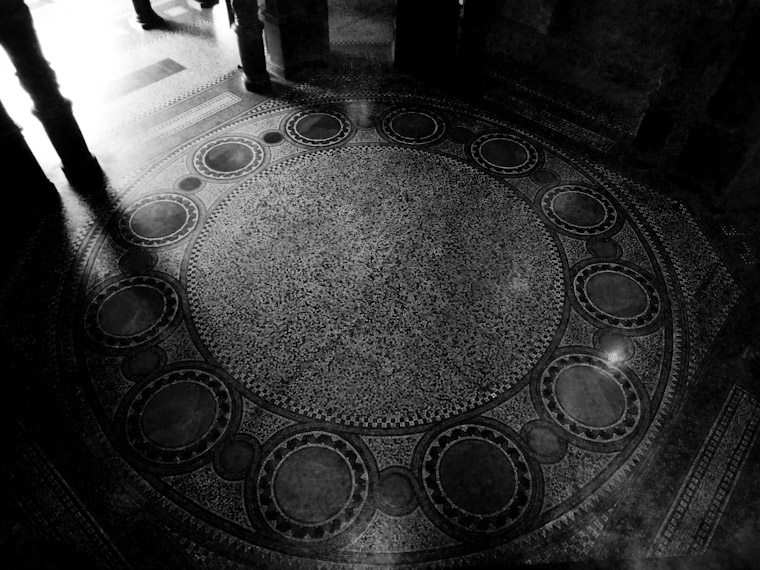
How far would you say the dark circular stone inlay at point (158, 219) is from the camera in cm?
329

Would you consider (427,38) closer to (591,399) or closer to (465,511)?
(591,399)

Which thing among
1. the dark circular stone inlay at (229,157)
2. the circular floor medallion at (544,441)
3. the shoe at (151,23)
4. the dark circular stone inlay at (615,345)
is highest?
the shoe at (151,23)

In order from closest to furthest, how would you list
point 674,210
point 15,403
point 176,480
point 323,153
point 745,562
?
point 745,562
point 176,480
point 15,403
point 674,210
point 323,153

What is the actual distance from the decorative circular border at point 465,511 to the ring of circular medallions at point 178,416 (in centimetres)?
95

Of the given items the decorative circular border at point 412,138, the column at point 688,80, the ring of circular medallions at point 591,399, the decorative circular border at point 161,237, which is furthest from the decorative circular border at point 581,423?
the decorative circular border at point 161,237

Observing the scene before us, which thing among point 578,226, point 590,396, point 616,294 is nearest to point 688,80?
point 578,226

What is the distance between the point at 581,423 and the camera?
8.25ft

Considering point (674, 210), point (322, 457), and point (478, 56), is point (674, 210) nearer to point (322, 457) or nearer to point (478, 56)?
point (478, 56)

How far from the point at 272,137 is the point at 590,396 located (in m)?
2.86

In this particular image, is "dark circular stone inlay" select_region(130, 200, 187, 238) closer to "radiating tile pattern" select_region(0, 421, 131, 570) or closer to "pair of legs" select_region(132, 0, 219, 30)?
"radiating tile pattern" select_region(0, 421, 131, 570)

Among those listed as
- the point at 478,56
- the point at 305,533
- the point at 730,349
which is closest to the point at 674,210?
the point at 730,349

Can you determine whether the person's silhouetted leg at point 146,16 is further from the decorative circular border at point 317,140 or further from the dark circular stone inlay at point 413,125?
the dark circular stone inlay at point 413,125

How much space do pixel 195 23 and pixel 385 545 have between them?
5.11 meters

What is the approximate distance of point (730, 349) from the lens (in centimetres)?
278
